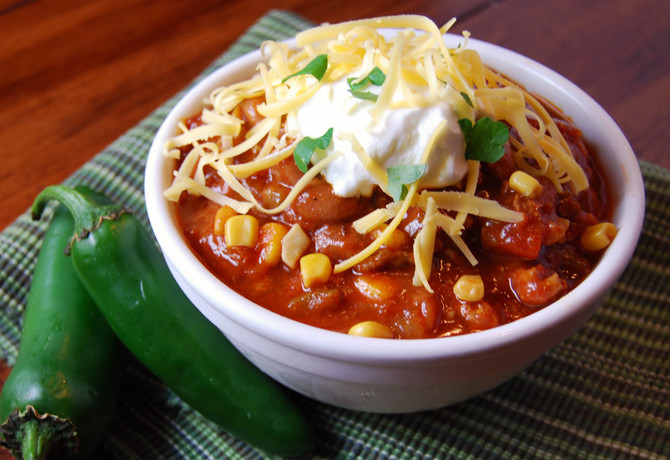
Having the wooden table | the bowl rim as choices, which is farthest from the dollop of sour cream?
the wooden table

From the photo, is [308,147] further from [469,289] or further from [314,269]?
[469,289]

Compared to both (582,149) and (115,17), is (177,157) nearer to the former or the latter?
(582,149)

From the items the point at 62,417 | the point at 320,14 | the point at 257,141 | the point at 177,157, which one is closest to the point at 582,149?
the point at 257,141

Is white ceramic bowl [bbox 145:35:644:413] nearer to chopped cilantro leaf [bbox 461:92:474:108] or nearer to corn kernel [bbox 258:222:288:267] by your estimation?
corn kernel [bbox 258:222:288:267]

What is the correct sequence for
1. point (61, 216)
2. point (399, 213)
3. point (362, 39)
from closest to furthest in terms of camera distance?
point (399, 213)
point (362, 39)
point (61, 216)

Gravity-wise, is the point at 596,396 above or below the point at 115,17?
below

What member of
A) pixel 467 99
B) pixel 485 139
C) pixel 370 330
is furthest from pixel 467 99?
pixel 370 330
